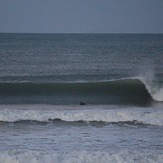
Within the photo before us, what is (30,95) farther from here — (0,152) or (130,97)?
(0,152)

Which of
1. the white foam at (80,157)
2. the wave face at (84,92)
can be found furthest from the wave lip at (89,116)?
the wave face at (84,92)

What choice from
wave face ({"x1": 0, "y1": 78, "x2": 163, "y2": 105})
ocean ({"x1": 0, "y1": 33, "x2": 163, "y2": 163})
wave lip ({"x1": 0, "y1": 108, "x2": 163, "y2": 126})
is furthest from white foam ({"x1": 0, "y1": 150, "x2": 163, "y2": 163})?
wave face ({"x1": 0, "y1": 78, "x2": 163, "y2": 105})

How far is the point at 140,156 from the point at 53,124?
505 centimetres

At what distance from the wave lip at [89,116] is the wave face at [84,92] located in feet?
16.1

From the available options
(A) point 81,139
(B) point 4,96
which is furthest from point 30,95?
(A) point 81,139

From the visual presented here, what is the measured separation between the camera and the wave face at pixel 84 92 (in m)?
21.6

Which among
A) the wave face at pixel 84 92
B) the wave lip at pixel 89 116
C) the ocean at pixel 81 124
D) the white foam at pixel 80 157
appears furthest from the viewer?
the wave face at pixel 84 92

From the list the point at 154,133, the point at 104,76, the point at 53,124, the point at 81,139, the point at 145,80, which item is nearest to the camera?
the point at 81,139

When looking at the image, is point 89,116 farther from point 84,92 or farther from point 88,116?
point 84,92

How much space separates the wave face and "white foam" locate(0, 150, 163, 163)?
1036cm

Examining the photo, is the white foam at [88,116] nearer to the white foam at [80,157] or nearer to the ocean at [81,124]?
the ocean at [81,124]

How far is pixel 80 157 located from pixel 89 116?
17.6ft

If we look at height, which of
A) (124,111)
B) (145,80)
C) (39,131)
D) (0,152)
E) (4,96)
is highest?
(145,80)

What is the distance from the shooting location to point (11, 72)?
33656mm
